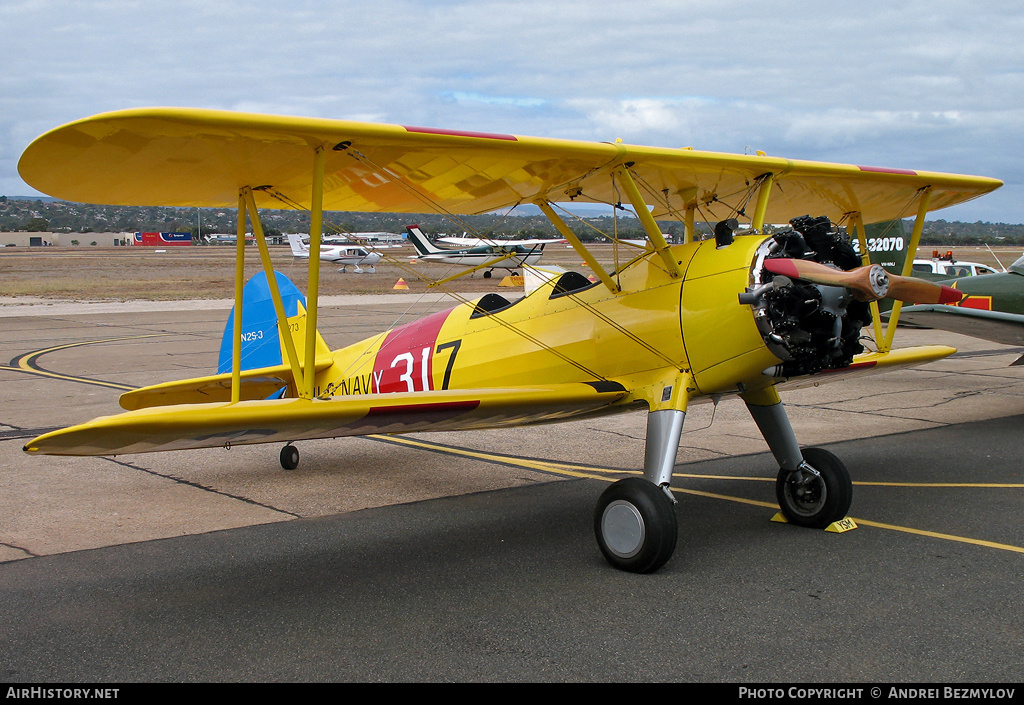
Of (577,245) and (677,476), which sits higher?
(577,245)

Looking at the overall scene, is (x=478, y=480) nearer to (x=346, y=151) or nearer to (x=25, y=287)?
(x=346, y=151)

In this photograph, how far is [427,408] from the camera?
15.4ft

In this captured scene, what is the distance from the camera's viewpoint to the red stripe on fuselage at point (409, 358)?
6.89 m

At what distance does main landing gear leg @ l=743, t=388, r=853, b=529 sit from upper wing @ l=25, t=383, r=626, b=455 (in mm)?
1080

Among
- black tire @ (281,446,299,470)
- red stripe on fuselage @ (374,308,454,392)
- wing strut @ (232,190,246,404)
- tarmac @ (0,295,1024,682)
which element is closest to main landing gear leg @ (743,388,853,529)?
tarmac @ (0,295,1024,682)

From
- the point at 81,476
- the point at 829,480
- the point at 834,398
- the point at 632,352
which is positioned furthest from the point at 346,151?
the point at 834,398

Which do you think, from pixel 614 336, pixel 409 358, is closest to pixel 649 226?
pixel 614 336

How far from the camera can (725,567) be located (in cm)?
486

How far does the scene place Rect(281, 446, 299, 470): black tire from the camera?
743 centimetres

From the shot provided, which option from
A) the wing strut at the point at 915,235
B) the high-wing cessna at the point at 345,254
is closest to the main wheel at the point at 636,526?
the wing strut at the point at 915,235

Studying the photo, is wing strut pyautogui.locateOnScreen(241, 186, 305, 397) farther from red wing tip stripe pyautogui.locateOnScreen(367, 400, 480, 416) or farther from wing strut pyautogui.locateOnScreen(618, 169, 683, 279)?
wing strut pyautogui.locateOnScreen(618, 169, 683, 279)

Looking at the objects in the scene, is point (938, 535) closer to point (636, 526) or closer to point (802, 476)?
point (802, 476)

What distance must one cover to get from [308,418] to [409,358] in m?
2.71
